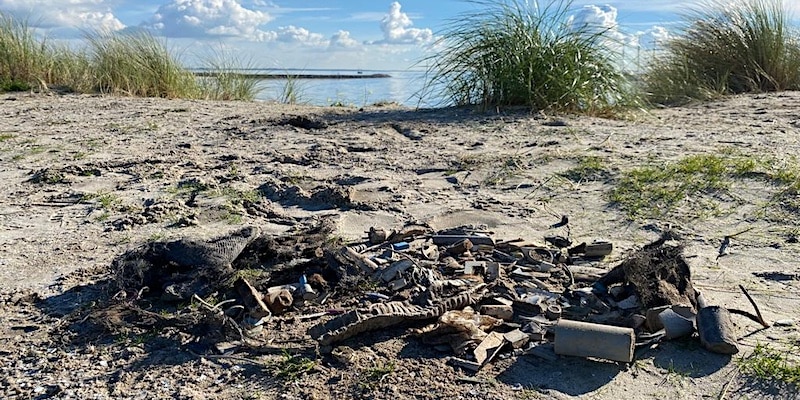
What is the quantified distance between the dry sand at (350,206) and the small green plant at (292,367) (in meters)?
0.03

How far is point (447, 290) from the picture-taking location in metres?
2.89

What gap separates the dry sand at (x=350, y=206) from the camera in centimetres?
234

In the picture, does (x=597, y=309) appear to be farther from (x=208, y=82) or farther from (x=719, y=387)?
(x=208, y=82)

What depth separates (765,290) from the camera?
9.57 feet

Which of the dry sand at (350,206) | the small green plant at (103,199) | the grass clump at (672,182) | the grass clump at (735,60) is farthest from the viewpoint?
the grass clump at (735,60)

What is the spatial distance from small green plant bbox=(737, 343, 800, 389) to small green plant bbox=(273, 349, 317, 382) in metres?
1.35

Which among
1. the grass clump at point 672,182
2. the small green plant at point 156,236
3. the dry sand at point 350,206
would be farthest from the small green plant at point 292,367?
the grass clump at point 672,182

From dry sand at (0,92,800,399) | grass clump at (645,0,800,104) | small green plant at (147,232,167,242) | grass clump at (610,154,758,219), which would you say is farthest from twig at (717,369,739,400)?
grass clump at (645,0,800,104)

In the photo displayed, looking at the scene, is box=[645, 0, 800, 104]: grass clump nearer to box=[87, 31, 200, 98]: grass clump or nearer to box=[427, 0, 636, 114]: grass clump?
box=[427, 0, 636, 114]: grass clump

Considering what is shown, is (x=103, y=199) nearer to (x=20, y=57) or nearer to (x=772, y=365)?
(x=772, y=365)

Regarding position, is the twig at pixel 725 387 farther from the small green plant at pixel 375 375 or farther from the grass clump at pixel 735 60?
the grass clump at pixel 735 60

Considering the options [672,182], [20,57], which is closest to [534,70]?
[672,182]

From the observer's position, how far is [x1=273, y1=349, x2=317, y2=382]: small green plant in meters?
2.35

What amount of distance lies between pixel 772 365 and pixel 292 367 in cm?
149
